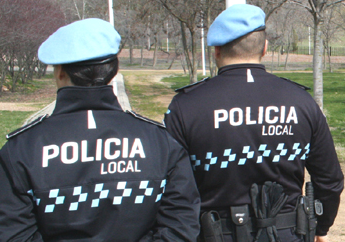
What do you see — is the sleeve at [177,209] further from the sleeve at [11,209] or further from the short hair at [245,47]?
the short hair at [245,47]

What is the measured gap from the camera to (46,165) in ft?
5.81

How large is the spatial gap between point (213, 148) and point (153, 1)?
16.7 metres

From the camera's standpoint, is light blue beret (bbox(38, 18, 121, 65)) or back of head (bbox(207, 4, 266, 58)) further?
back of head (bbox(207, 4, 266, 58))

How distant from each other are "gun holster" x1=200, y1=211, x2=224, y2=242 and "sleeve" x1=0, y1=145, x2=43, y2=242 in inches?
36.8

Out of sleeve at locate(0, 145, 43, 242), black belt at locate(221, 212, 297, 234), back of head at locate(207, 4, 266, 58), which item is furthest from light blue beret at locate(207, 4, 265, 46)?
sleeve at locate(0, 145, 43, 242)

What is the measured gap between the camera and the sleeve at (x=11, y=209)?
172 cm

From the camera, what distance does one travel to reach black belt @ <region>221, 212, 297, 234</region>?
7.76ft

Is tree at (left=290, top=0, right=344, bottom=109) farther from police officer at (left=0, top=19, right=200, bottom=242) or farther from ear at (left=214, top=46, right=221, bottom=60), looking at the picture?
police officer at (left=0, top=19, right=200, bottom=242)

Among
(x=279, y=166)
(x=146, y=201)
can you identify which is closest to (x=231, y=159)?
(x=279, y=166)

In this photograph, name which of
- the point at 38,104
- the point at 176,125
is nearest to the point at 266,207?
the point at 176,125

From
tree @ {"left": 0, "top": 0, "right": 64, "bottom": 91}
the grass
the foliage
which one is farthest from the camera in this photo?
tree @ {"left": 0, "top": 0, "right": 64, "bottom": 91}

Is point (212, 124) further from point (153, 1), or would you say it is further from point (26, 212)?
point (153, 1)

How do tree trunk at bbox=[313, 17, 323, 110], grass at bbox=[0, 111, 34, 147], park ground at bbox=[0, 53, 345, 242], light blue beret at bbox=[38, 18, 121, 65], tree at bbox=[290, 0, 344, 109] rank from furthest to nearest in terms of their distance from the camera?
grass at bbox=[0, 111, 34, 147], tree trunk at bbox=[313, 17, 323, 110], tree at bbox=[290, 0, 344, 109], park ground at bbox=[0, 53, 345, 242], light blue beret at bbox=[38, 18, 121, 65]

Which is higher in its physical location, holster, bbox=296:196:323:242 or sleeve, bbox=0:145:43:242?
sleeve, bbox=0:145:43:242
